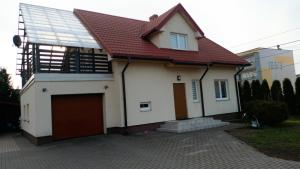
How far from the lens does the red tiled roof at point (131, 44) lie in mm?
12898

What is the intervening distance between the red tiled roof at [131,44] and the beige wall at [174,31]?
365mm

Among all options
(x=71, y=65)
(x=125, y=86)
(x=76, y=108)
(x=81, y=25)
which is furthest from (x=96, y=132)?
(x=81, y=25)

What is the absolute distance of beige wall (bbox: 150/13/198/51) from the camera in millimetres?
15008

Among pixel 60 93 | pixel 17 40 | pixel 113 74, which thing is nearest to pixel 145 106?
pixel 113 74

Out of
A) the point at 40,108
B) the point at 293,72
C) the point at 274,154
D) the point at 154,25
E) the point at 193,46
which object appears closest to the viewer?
the point at 274,154

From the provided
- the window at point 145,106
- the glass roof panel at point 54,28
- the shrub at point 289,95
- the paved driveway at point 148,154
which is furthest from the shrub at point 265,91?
the glass roof panel at point 54,28

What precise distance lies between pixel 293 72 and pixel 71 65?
5310 centimetres

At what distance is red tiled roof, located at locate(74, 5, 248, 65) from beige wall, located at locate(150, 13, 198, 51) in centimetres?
37

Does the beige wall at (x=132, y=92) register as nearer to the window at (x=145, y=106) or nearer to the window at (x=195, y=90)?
the window at (x=145, y=106)

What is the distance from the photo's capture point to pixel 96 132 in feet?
41.3

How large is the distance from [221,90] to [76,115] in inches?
377

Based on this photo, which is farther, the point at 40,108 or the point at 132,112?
the point at 132,112

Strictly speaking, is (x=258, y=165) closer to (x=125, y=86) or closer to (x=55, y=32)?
(x=125, y=86)

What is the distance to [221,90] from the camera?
16938 millimetres
